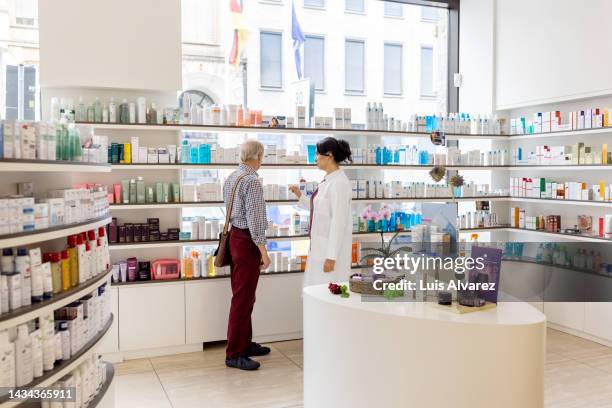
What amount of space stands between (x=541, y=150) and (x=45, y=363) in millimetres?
5432

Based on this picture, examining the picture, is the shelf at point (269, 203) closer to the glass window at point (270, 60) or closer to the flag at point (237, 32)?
the glass window at point (270, 60)

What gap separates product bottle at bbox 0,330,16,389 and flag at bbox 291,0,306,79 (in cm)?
468

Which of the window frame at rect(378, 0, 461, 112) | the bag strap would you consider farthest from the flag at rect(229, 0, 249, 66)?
the window frame at rect(378, 0, 461, 112)

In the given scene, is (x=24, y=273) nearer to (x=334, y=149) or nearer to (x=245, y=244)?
(x=245, y=244)

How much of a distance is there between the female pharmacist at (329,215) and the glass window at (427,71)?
303 cm

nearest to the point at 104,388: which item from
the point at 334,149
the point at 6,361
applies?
the point at 6,361

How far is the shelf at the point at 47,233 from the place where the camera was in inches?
95.5

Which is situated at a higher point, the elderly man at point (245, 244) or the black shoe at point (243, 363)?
the elderly man at point (245, 244)

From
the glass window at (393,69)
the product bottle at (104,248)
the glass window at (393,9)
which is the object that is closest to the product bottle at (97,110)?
the product bottle at (104,248)

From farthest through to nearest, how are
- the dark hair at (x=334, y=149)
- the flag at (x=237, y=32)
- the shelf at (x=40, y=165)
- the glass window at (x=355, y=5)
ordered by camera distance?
the glass window at (x=355, y=5), the flag at (x=237, y=32), the dark hair at (x=334, y=149), the shelf at (x=40, y=165)

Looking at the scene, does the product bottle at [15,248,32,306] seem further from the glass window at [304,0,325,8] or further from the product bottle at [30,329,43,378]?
the glass window at [304,0,325,8]

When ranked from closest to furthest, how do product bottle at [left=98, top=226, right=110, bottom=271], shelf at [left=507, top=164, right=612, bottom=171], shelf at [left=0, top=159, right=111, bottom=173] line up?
1. shelf at [left=0, top=159, right=111, bottom=173]
2. product bottle at [left=98, top=226, right=110, bottom=271]
3. shelf at [left=507, top=164, right=612, bottom=171]

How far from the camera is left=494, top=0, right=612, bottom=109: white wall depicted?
221 inches

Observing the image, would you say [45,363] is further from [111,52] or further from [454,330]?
[111,52]
